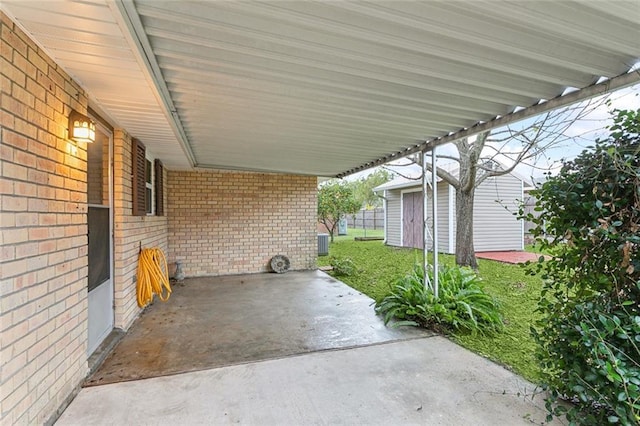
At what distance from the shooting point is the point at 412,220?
12133 millimetres

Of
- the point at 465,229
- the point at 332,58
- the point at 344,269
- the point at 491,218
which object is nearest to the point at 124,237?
the point at 332,58

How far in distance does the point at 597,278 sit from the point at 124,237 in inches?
175

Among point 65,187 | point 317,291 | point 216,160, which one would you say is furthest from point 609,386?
point 216,160

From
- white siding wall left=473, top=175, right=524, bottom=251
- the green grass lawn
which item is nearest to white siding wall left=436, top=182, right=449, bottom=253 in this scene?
white siding wall left=473, top=175, right=524, bottom=251

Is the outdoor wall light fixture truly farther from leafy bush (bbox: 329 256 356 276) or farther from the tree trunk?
the tree trunk

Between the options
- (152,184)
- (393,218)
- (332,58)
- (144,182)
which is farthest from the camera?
(393,218)

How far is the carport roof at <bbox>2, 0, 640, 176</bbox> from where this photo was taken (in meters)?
1.69

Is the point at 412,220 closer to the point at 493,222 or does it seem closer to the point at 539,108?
the point at 493,222

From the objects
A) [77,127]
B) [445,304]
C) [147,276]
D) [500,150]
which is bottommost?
[445,304]

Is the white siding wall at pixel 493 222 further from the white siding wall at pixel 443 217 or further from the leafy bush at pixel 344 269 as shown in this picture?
the leafy bush at pixel 344 269

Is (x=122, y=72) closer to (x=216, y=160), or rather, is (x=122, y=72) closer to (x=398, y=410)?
(x=398, y=410)

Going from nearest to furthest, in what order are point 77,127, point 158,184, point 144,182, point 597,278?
1. point 597,278
2. point 77,127
3. point 144,182
4. point 158,184

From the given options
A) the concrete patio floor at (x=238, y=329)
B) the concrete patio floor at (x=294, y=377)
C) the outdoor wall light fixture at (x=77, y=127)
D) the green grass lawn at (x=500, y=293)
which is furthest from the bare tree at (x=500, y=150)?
the outdoor wall light fixture at (x=77, y=127)

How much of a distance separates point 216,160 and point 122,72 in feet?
12.7
